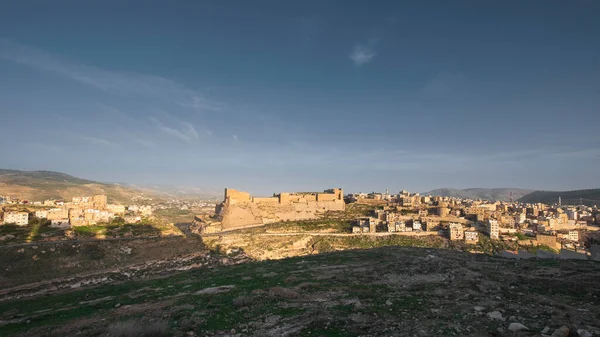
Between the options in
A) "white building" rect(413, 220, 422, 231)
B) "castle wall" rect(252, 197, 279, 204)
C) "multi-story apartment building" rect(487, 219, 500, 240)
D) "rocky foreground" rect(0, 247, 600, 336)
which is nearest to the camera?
"rocky foreground" rect(0, 247, 600, 336)

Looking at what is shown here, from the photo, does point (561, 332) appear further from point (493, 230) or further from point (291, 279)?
point (493, 230)

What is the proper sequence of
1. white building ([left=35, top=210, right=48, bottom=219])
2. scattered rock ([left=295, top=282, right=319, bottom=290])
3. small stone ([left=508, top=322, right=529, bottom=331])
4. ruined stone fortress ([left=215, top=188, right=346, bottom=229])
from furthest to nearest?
ruined stone fortress ([left=215, top=188, right=346, bottom=229]), white building ([left=35, top=210, right=48, bottom=219]), scattered rock ([left=295, top=282, right=319, bottom=290]), small stone ([left=508, top=322, right=529, bottom=331])

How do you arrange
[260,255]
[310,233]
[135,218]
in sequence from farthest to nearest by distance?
[135,218], [310,233], [260,255]

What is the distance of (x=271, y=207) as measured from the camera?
67.2m

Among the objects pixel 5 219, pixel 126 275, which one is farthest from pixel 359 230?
pixel 5 219

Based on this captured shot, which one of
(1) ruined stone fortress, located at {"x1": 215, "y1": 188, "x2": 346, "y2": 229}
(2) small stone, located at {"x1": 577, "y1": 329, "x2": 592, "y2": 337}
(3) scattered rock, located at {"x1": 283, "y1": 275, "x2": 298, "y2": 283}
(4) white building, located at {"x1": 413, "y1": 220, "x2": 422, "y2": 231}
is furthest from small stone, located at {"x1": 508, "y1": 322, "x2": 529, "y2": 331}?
(1) ruined stone fortress, located at {"x1": 215, "y1": 188, "x2": 346, "y2": 229}

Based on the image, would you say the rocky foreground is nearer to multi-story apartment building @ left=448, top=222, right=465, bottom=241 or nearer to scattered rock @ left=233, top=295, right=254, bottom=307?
scattered rock @ left=233, top=295, right=254, bottom=307

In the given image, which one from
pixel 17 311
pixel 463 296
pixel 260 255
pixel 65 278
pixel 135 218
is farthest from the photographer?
pixel 135 218

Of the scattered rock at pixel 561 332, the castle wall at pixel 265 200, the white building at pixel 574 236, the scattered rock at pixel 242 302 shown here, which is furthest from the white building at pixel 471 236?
the scattered rock at pixel 561 332

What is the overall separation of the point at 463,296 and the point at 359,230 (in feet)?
146

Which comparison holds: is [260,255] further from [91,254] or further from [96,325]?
[96,325]

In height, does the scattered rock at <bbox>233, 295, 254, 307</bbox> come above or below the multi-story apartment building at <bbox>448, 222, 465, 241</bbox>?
above

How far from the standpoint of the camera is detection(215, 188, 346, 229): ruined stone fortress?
6016cm

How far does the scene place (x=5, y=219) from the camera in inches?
1833
